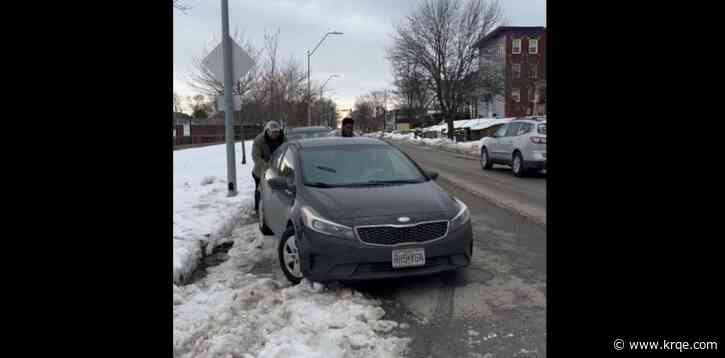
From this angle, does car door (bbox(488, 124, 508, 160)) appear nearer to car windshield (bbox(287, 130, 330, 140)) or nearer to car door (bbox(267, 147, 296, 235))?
car windshield (bbox(287, 130, 330, 140))

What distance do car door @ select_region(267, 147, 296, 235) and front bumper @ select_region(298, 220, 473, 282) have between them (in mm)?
836

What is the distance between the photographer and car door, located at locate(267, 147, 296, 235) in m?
5.54

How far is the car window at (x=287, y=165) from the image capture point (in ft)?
19.6

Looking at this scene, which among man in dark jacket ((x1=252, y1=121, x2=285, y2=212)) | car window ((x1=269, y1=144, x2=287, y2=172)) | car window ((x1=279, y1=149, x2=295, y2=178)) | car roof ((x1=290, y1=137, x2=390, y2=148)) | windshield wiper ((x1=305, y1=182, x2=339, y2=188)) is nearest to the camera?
windshield wiper ((x1=305, y1=182, x2=339, y2=188))

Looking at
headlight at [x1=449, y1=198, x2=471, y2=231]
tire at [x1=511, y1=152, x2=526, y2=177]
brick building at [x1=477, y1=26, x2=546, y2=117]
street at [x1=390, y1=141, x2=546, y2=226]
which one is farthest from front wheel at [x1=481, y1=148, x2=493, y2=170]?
brick building at [x1=477, y1=26, x2=546, y2=117]

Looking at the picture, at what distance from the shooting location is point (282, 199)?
5.79 m

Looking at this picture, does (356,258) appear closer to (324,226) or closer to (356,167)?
(324,226)

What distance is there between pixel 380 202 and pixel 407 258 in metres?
0.59
